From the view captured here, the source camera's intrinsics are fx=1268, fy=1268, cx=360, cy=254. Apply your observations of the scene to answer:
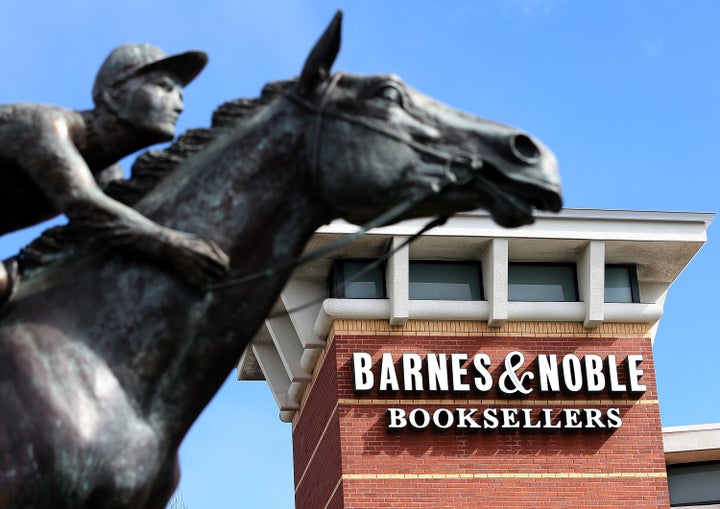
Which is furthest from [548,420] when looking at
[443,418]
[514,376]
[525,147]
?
[525,147]

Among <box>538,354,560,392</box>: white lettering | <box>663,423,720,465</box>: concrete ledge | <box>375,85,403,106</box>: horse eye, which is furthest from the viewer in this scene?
<box>663,423,720,465</box>: concrete ledge

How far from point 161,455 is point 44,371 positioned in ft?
1.50

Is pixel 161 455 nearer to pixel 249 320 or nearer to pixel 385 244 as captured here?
pixel 249 320

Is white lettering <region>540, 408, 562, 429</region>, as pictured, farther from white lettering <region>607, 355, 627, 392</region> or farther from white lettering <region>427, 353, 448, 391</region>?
white lettering <region>427, 353, 448, 391</region>

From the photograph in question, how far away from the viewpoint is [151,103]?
14.9 feet

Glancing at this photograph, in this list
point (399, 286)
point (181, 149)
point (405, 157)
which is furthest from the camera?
point (399, 286)

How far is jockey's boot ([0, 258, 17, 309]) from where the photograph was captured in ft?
13.2

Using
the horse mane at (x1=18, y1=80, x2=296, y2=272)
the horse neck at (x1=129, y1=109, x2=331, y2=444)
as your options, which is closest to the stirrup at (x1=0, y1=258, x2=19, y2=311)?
the horse mane at (x1=18, y1=80, x2=296, y2=272)

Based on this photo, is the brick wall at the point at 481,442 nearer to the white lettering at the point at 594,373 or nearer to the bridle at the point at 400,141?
the white lettering at the point at 594,373

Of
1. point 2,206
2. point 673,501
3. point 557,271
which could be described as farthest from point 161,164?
point 673,501

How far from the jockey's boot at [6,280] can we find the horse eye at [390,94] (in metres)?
1.36

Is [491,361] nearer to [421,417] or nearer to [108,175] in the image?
[421,417]

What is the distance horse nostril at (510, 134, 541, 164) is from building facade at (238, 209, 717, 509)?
67.2 feet

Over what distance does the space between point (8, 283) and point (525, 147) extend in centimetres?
178
